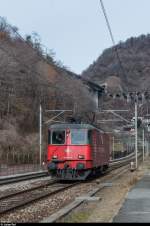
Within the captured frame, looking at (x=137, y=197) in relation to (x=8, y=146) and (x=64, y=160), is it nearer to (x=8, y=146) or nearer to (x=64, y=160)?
(x=64, y=160)

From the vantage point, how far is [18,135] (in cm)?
6550

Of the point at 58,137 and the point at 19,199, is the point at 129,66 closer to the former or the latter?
the point at 58,137

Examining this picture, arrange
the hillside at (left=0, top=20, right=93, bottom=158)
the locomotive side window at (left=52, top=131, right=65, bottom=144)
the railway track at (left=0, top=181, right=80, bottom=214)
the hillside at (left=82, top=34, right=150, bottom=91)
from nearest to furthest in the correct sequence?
the railway track at (left=0, top=181, right=80, bottom=214) < the locomotive side window at (left=52, top=131, right=65, bottom=144) < the hillside at (left=82, top=34, right=150, bottom=91) < the hillside at (left=0, top=20, right=93, bottom=158)

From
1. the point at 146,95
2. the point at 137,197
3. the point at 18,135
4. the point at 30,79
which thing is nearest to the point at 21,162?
the point at 18,135

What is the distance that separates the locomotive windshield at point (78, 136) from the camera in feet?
108

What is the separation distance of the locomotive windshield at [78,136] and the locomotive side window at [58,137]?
55 centimetres

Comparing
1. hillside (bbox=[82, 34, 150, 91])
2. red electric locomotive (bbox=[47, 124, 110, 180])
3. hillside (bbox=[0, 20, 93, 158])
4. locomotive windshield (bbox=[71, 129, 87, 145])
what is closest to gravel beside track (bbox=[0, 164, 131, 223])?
red electric locomotive (bbox=[47, 124, 110, 180])

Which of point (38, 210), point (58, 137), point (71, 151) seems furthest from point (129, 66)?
point (38, 210)

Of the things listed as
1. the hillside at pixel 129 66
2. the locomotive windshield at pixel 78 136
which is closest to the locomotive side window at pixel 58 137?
the locomotive windshield at pixel 78 136

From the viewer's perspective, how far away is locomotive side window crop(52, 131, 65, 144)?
108 feet

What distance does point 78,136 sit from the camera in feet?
108

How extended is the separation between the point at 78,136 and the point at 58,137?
1116mm

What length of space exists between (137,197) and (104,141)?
823 inches

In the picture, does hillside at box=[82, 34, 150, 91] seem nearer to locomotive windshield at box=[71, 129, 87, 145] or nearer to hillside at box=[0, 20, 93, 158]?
locomotive windshield at box=[71, 129, 87, 145]
